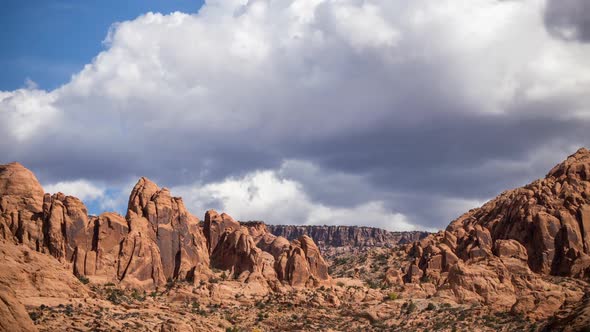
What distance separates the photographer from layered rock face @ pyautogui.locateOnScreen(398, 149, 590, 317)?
141000 mm

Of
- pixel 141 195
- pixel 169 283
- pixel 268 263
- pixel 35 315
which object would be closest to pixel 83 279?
pixel 169 283

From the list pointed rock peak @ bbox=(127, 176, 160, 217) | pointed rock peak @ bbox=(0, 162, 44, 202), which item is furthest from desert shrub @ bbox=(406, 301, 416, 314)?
pointed rock peak @ bbox=(0, 162, 44, 202)

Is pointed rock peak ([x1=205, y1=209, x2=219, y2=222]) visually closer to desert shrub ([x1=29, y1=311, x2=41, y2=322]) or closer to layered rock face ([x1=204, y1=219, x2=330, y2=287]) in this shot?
layered rock face ([x1=204, y1=219, x2=330, y2=287])

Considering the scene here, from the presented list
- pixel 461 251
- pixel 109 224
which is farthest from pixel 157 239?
pixel 461 251

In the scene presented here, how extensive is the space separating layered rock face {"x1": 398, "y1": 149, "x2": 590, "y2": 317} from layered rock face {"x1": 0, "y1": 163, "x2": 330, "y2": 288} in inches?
977

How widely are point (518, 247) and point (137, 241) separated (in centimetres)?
7221

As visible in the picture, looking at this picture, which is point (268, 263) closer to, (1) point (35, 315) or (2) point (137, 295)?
(2) point (137, 295)

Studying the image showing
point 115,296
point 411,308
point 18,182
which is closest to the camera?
point 115,296

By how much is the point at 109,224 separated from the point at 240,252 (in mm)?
27023

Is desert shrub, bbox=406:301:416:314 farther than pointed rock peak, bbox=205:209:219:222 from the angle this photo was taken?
No

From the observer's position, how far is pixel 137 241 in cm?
14288

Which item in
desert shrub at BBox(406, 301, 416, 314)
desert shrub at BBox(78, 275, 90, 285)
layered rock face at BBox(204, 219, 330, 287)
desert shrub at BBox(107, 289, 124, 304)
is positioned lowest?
desert shrub at BBox(406, 301, 416, 314)

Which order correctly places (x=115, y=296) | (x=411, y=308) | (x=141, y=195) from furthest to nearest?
(x=141, y=195), (x=411, y=308), (x=115, y=296)

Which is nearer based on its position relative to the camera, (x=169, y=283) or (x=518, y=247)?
(x=169, y=283)
